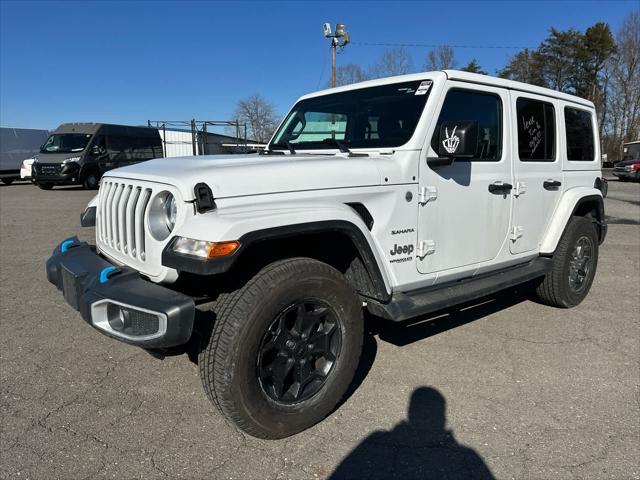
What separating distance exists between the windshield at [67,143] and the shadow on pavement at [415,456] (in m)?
18.0

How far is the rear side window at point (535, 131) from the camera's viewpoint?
12.8ft

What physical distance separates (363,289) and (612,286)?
13.5 ft

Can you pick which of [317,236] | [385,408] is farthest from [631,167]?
[317,236]

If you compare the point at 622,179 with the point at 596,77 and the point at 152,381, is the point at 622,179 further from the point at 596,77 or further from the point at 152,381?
the point at 152,381

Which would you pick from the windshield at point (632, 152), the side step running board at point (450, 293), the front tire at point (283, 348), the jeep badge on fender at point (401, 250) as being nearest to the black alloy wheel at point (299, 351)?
the front tire at point (283, 348)

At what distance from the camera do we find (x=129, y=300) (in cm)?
219

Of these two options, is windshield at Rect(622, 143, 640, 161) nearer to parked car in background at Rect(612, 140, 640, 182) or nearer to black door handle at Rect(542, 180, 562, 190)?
parked car in background at Rect(612, 140, 640, 182)

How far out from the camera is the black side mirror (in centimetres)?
288

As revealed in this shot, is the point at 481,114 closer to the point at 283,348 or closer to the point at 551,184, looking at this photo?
the point at 551,184

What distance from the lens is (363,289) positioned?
9.67ft

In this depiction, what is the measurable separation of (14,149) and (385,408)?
24.3 m

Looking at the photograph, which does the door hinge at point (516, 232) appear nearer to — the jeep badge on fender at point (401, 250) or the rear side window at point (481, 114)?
the rear side window at point (481, 114)

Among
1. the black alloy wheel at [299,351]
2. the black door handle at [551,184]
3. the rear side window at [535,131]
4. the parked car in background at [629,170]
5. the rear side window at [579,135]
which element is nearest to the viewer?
the black alloy wheel at [299,351]

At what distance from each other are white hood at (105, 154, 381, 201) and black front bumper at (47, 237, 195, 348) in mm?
483
